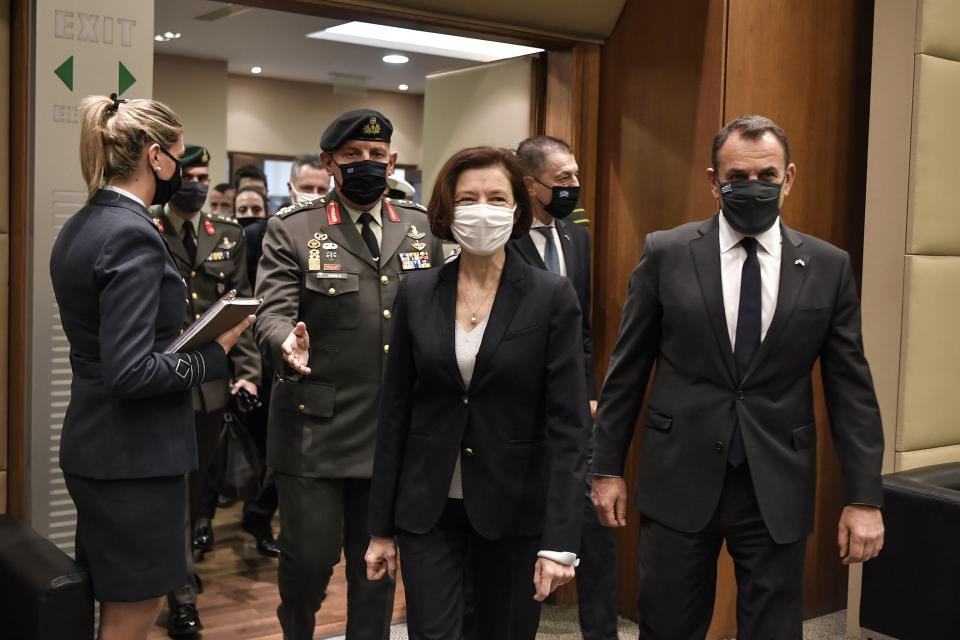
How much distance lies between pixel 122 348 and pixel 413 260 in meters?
0.97

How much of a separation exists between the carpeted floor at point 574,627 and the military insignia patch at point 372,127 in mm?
1892

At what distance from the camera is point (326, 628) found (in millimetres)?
3980

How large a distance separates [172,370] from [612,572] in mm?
1765

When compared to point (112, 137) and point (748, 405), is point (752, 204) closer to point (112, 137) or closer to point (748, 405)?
point (748, 405)

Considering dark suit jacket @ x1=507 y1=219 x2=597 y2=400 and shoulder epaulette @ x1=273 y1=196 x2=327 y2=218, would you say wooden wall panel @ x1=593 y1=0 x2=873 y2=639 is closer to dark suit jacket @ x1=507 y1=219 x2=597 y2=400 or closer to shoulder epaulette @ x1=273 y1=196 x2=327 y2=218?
dark suit jacket @ x1=507 y1=219 x2=597 y2=400

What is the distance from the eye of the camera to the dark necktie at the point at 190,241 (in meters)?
4.16

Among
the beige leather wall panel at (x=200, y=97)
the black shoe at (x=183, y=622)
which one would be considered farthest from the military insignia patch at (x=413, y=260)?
the beige leather wall panel at (x=200, y=97)

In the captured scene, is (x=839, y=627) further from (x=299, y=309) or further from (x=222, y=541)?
(x=222, y=541)

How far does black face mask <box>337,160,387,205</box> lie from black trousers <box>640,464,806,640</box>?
1.22 meters

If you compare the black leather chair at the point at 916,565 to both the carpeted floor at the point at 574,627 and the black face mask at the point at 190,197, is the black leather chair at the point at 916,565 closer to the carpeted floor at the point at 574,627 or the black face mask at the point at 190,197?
the carpeted floor at the point at 574,627

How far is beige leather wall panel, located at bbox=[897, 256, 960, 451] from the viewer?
3.91 meters

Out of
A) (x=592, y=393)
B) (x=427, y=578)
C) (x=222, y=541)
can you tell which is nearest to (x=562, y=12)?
(x=592, y=393)

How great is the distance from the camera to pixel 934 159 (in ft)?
12.8

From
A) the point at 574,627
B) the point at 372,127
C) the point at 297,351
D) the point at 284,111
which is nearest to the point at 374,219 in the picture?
the point at 372,127
